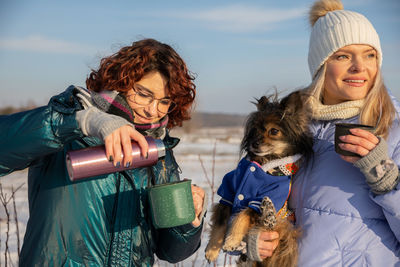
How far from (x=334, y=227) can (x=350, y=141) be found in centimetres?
47

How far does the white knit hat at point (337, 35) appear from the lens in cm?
226

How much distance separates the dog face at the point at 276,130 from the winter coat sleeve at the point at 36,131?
4.82ft

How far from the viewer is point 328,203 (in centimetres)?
204

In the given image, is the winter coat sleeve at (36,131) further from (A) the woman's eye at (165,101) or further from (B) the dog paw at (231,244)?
(B) the dog paw at (231,244)

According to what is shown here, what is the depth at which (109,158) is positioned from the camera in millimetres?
1582

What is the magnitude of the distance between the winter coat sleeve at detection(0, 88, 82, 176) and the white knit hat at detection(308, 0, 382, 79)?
5.09 ft

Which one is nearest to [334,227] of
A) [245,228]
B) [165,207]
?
[245,228]

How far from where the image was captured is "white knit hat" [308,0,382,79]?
7.41ft

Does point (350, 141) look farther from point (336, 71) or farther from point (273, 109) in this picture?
point (273, 109)

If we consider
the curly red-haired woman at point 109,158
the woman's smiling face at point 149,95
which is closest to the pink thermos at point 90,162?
the curly red-haired woman at point 109,158

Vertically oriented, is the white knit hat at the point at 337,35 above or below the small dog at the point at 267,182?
above

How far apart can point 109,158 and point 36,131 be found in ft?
1.12

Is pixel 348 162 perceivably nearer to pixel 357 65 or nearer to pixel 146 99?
pixel 357 65

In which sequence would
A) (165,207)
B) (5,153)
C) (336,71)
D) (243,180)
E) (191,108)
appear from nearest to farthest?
1. (5,153)
2. (165,207)
3. (336,71)
4. (243,180)
5. (191,108)
